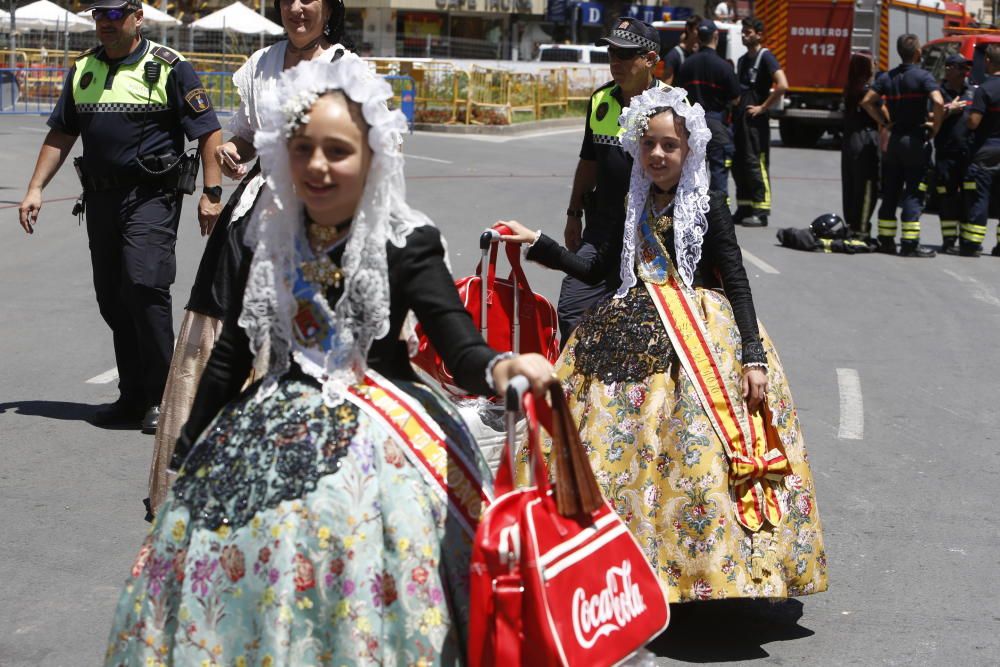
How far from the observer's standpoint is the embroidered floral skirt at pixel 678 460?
15.7 feet

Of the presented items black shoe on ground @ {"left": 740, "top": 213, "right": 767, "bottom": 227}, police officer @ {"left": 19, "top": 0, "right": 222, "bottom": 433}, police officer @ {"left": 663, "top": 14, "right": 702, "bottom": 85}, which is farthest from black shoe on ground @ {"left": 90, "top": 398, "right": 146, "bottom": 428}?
black shoe on ground @ {"left": 740, "top": 213, "right": 767, "bottom": 227}

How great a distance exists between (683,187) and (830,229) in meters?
10.1

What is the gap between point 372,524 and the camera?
3.04m

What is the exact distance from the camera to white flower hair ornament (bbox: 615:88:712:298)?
5004 millimetres

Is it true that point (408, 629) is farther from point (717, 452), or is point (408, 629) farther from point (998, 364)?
point (998, 364)

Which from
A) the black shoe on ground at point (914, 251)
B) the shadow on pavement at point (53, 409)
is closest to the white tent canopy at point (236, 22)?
the black shoe on ground at point (914, 251)

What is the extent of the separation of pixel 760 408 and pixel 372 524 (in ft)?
7.37

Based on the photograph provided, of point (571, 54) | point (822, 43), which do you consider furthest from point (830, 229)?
point (571, 54)

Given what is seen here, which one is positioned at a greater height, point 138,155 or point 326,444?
point 138,155

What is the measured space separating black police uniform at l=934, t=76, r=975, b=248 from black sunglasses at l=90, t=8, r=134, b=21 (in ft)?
34.6

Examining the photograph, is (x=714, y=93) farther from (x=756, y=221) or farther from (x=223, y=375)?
(x=223, y=375)

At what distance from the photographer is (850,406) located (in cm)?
853

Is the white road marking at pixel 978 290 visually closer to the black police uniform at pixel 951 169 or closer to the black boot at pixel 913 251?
the black boot at pixel 913 251

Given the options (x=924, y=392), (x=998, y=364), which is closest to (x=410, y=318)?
(x=924, y=392)
